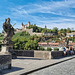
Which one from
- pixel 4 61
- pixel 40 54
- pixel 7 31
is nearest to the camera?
pixel 4 61

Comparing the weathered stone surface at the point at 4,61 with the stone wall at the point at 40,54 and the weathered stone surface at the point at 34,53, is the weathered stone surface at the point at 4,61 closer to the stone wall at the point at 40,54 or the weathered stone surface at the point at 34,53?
the stone wall at the point at 40,54

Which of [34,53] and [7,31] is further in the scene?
[34,53]

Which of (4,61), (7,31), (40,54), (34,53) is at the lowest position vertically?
(40,54)

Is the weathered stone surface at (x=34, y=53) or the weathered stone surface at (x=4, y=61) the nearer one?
the weathered stone surface at (x=4, y=61)

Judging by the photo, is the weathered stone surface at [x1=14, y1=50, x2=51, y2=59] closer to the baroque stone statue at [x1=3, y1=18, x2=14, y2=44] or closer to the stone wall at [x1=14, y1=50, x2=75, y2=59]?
the stone wall at [x1=14, y1=50, x2=75, y2=59]

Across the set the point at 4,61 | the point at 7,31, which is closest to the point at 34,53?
the point at 7,31

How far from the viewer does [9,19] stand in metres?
14.8

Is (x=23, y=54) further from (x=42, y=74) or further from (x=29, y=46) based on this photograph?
(x=29, y=46)

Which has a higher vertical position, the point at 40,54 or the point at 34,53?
the point at 34,53

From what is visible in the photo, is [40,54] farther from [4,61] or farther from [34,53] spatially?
[4,61]

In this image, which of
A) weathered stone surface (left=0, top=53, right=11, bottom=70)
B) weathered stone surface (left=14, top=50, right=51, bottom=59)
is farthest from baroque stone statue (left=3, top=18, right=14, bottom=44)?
weathered stone surface (left=0, top=53, right=11, bottom=70)

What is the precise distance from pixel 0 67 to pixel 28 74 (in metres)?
1.65

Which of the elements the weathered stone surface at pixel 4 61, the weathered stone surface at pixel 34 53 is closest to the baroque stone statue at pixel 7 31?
the weathered stone surface at pixel 34 53

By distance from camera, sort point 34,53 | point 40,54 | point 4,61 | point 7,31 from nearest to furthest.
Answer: point 4,61, point 7,31, point 40,54, point 34,53
